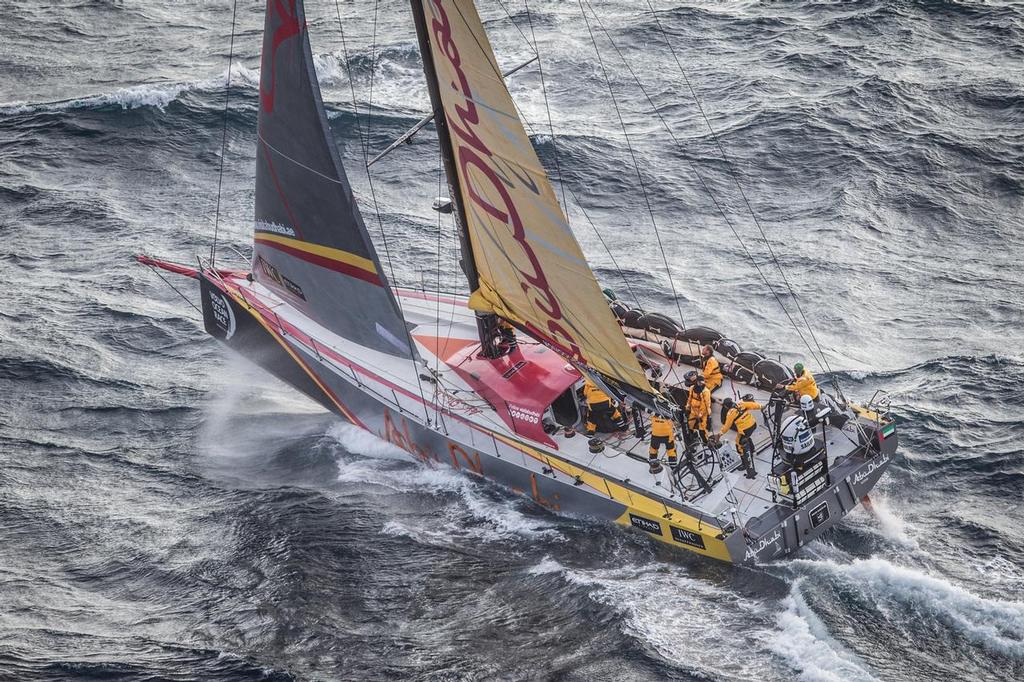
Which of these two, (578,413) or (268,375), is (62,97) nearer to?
(268,375)

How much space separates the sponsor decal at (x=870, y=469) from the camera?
16719mm

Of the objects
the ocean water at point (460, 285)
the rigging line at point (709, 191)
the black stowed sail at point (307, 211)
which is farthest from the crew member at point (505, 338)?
the rigging line at point (709, 191)

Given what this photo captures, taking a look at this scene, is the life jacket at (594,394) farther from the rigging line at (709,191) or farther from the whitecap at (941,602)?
the rigging line at (709,191)

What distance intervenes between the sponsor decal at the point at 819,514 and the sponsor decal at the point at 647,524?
6.46ft

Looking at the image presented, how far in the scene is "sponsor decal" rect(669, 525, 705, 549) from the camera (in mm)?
16094

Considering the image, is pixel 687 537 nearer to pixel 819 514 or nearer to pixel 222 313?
pixel 819 514

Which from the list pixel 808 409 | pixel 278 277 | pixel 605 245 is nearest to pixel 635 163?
pixel 605 245

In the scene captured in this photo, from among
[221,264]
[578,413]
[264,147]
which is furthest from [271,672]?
[221,264]

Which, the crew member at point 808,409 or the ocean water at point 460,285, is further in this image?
the crew member at point 808,409

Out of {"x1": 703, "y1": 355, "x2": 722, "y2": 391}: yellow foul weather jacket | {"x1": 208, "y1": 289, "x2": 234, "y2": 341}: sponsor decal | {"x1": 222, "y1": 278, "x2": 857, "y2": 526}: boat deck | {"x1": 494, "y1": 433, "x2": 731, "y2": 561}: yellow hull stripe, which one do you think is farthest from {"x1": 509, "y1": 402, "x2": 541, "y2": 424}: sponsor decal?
{"x1": 208, "y1": 289, "x2": 234, "y2": 341}: sponsor decal

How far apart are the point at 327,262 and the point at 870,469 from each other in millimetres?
8589

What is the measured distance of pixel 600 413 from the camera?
18156 mm

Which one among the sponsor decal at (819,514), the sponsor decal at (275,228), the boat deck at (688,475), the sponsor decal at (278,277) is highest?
the sponsor decal at (275,228)

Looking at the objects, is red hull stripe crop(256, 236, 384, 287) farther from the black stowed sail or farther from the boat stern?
the boat stern
